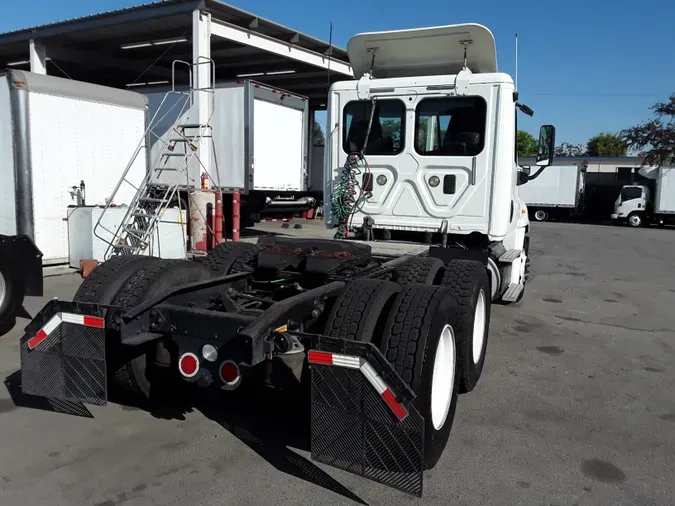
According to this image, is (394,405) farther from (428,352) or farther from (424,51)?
(424,51)

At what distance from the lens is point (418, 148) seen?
21.7 feet

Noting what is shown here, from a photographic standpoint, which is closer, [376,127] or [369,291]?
[369,291]

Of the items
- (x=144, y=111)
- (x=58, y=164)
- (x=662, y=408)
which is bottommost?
(x=662, y=408)

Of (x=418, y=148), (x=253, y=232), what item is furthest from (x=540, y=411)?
(x=253, y=232)

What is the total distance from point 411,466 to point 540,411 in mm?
2125

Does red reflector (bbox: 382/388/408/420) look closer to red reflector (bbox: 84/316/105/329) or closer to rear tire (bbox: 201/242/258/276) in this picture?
red reflector (bbox: 84/316/105/329)

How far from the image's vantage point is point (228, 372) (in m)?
3.20

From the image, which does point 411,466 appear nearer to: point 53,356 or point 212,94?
point 53,356

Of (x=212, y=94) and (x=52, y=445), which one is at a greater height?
(x=212, y=94)

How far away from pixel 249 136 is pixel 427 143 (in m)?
7.72

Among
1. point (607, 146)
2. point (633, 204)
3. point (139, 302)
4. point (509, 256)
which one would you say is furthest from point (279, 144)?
point (607, 146)

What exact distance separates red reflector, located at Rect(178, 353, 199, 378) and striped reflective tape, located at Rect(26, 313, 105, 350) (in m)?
0.58

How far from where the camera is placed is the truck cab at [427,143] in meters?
6.32

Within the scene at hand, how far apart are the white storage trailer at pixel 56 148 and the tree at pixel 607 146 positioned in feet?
211
